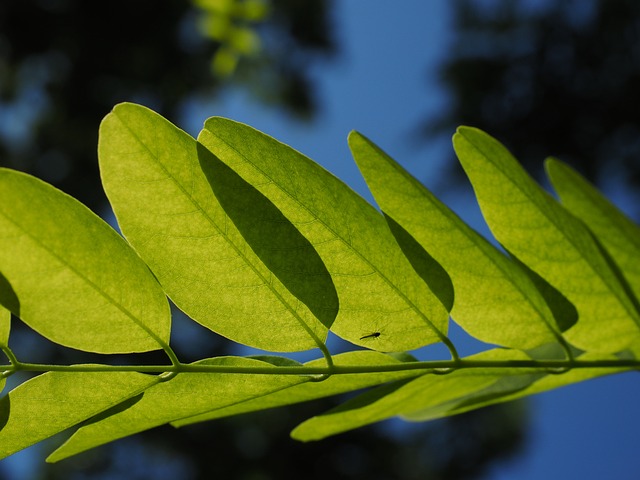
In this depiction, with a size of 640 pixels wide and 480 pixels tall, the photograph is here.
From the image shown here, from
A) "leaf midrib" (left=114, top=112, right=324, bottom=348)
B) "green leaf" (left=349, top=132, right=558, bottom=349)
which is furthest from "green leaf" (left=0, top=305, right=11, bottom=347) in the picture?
"green leaf" (left=349, top=132, right=558, bottom=349)

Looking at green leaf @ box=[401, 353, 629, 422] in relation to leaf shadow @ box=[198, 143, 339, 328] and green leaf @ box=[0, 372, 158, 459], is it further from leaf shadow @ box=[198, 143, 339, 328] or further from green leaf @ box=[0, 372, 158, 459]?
green leaf @ box=[0, 372, 158, 459]

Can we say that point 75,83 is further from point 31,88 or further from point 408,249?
point 408,249

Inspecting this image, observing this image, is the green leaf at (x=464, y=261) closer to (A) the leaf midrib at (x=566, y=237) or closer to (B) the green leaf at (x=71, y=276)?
(A) the leaf midrib at (x=566, y=237)

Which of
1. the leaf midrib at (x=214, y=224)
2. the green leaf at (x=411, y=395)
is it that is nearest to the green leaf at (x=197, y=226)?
the leaf midrib at (x=214, y=224)

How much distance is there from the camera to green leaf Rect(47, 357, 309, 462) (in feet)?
1.58

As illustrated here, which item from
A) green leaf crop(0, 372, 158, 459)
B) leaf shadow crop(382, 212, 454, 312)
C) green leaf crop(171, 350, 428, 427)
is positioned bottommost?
green leaf crop(171, 350, 428, 427)

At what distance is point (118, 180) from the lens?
0.46 meters

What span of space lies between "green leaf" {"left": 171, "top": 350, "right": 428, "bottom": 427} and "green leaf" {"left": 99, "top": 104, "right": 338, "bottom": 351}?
65 millimetres

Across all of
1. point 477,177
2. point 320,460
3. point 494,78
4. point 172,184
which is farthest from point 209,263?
point 320,460

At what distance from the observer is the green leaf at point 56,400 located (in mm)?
458

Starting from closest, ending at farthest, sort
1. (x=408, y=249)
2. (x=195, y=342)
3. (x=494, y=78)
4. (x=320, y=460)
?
1. (x=408, y=249)
2. (x=195, y=342)
3. (x=494, y=78)
4. (x=320, y=460)

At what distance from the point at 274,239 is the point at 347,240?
54 millimetres

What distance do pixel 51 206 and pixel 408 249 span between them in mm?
252

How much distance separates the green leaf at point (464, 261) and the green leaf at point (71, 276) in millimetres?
182
